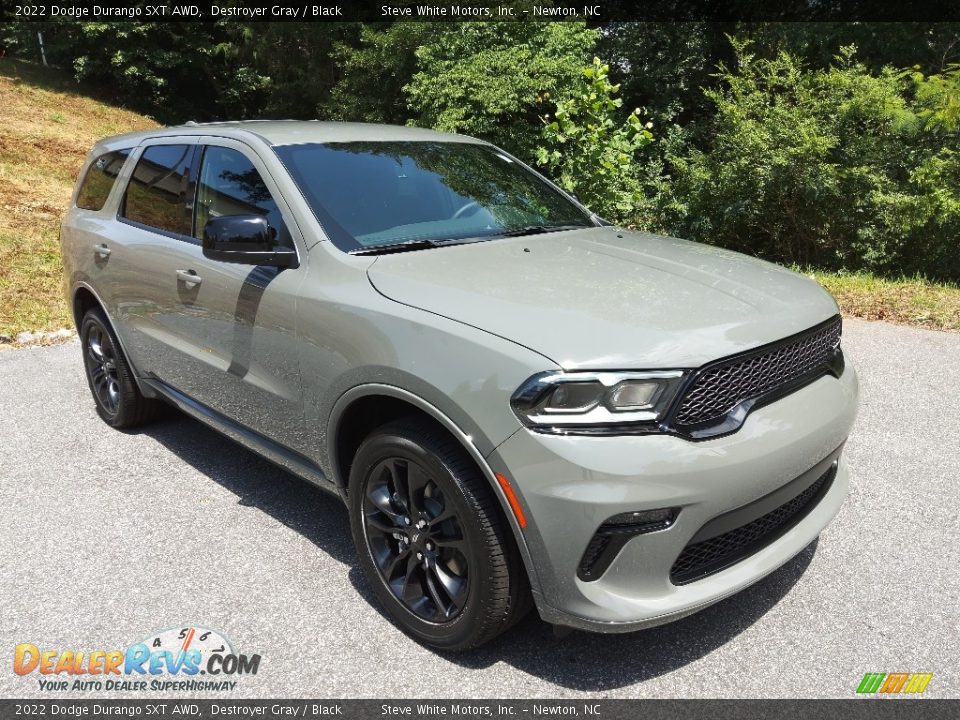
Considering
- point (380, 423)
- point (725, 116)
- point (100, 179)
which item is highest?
point (725, 116)

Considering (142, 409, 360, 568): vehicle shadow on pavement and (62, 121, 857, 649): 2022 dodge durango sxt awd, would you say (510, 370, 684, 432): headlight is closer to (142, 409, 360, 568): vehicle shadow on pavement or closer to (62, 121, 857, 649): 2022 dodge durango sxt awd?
(62, 121, 857, 649): 2022 dodge durango sxt awd

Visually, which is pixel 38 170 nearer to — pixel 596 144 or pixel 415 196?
pixel 596 144

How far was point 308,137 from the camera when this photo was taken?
3.70 metres

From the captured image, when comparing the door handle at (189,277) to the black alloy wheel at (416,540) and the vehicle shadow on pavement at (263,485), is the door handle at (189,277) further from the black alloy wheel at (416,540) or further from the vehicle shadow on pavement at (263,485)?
the black alloy wheel at (416,540)

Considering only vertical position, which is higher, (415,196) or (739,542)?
(415,196)

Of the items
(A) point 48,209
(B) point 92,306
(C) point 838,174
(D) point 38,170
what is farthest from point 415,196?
(D) point 38,170

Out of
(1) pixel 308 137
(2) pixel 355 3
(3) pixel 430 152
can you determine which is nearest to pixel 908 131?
(3) pixel 430 152

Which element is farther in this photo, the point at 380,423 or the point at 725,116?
the point at 725,116

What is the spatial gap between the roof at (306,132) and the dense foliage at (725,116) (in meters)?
4.83

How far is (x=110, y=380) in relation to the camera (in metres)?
4.98

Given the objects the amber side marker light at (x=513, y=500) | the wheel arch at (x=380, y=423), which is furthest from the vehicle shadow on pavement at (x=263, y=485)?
the amber side marker light at (x=513, y=500)

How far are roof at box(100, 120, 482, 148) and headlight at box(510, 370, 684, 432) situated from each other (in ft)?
6.53

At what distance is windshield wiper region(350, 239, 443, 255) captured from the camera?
120 inches

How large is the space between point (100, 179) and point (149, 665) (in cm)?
329
